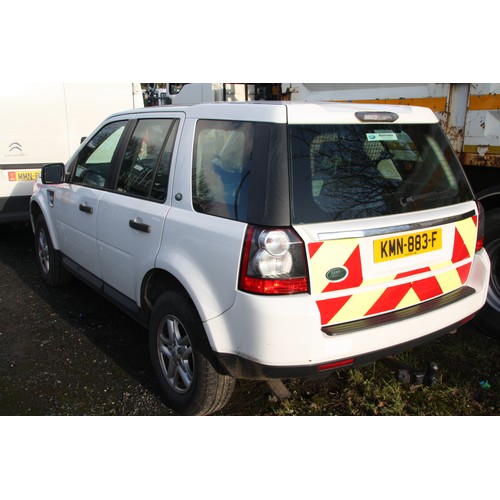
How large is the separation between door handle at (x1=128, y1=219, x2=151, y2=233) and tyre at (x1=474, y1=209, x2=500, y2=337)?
2.68 meters

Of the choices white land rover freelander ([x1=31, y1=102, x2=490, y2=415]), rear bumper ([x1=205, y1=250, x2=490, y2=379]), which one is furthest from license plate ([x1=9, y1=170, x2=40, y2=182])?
rear bumper ([x1=205, y1=250, x2=490, y2=379])

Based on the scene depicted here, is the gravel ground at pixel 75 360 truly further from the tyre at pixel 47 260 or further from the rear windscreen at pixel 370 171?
the rear windscreen at pixel 370 171

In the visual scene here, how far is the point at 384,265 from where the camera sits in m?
2.47

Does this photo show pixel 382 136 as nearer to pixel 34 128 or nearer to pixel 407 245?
pixel 407 245

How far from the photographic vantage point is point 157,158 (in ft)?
10.3

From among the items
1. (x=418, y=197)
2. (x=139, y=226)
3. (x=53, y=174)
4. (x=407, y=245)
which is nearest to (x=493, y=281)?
(x=418, y=197)

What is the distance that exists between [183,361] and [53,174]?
95.7 inches

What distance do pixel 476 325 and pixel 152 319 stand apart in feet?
8.94

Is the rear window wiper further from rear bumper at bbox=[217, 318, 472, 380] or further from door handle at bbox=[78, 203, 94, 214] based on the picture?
door handle at bbox=[78, 203, 94, 214]

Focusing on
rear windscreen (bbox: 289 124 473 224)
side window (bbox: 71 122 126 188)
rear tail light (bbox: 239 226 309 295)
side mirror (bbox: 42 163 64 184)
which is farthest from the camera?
side mirror (bbox: 42 163 64 184)

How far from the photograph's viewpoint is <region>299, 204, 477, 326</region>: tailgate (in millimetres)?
2299

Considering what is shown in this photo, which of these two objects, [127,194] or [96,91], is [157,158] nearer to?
[127,194]

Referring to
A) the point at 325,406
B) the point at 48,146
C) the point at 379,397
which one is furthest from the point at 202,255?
the point at 48,146

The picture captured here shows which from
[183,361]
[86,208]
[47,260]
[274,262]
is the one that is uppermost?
[274,262]
